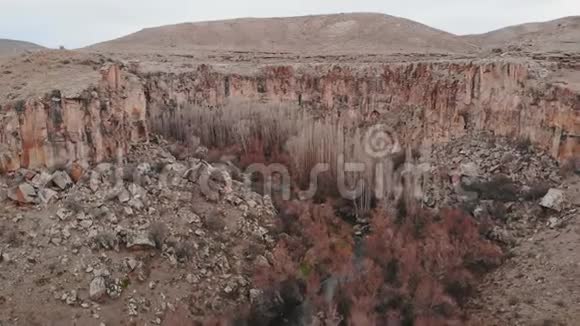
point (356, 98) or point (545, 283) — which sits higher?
point (356, 98)

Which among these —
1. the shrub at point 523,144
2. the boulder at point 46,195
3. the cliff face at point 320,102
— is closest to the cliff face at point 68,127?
the cliff face at point 320,102

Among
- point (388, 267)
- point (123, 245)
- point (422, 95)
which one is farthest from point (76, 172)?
point (422, 95)

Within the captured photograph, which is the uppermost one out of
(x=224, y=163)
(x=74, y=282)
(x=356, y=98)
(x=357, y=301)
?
(x=356, y=98)

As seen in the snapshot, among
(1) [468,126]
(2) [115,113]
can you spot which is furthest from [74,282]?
(1) [468,126]

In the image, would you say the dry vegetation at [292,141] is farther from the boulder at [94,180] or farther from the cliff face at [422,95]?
the boulder at [94,180]

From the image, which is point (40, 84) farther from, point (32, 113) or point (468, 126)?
point (468, 126)

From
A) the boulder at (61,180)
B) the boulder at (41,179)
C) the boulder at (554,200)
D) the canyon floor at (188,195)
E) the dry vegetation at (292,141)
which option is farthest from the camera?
the dry vegetation at (292,141)

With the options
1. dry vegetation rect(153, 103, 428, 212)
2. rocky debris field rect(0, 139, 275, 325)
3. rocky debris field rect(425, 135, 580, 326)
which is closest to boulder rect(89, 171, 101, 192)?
rocky debris field rect(0, 139, 275, 325)
